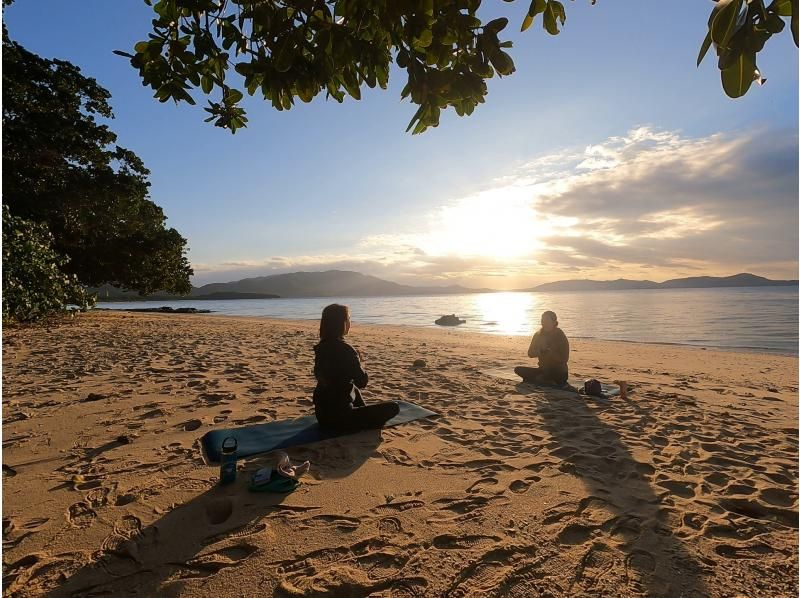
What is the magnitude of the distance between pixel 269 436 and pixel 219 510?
5.24 feet

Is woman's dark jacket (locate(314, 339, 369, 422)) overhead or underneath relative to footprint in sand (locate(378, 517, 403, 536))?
overhead

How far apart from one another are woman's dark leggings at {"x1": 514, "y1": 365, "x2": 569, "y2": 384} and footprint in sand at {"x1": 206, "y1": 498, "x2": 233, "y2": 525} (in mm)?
6527

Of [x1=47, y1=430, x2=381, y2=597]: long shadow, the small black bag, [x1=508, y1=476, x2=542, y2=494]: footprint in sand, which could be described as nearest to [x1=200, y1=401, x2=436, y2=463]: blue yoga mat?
[x1=47, y1=430, x2=381, y2=597]: long shadow

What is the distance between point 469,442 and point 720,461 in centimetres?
272

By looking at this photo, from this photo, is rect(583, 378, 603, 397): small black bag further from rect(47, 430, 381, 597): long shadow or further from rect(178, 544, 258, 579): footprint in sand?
rect(178, 544, 258, 579): footprint in sand

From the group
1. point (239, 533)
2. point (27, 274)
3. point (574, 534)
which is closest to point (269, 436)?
point (239, 533)

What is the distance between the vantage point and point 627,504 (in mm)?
3598

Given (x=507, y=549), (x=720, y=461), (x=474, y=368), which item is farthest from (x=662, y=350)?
(x=507, y=549)

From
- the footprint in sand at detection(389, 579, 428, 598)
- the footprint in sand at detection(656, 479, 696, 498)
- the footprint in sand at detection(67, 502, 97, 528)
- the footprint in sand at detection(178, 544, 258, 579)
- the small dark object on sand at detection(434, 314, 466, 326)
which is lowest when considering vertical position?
the small dark object on sand at detection(434, 314, 466, 326)

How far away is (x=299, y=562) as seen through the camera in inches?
111

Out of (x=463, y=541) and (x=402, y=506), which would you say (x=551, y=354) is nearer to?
(x=402, y=506)

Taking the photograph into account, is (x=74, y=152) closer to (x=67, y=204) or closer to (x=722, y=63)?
(x=67, y=204)

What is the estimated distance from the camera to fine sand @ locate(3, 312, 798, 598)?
8.93ft

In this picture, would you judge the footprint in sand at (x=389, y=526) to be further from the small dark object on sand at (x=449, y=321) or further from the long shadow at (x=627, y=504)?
the small dark object on sand at (x=449, y=321)
